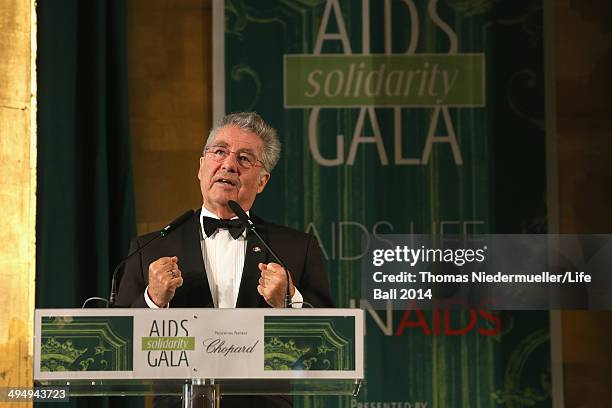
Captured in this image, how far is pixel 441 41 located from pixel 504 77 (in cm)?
28

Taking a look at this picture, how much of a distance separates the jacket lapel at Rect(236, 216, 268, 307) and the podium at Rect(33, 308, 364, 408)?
1.92 feet

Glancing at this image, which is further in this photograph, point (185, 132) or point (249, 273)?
point (185, 132)

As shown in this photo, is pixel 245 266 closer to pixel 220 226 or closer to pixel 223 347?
pixel 220 226

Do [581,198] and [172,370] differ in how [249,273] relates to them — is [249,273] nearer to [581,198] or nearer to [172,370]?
[172,370]

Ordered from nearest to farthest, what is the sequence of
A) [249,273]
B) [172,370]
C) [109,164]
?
[172,370] → [249,273] → [109,164]

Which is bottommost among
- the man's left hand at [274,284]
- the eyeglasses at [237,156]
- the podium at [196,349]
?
the podium at [196,349]

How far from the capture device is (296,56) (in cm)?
388

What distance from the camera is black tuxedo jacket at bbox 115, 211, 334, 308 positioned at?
239 cm

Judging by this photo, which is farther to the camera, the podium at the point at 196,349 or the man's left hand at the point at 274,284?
the man's left hand at the point at 274,284

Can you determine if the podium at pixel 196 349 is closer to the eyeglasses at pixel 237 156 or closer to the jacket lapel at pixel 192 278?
the jacket lapel at pixel 192 278

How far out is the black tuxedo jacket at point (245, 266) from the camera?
94.3 inches

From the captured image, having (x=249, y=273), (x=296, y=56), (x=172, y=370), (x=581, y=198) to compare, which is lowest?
(x=172, y=370)

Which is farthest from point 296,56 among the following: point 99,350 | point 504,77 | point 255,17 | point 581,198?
point 99,350

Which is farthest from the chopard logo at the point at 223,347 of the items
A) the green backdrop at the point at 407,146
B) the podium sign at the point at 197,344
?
the green backdrop at the point at 407,146
